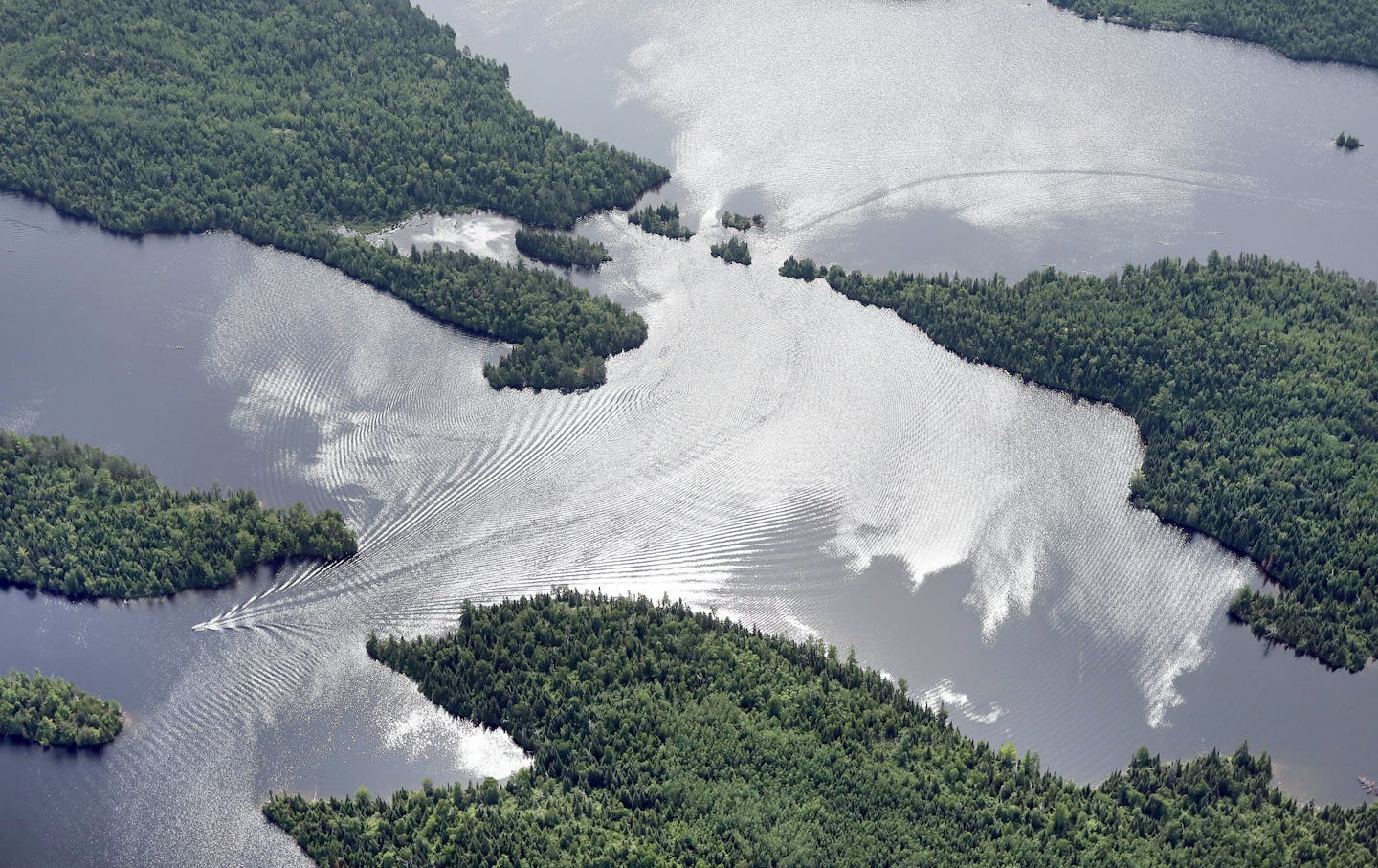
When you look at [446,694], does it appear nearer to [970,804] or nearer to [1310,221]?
[970,804]

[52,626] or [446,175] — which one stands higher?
[446,175]

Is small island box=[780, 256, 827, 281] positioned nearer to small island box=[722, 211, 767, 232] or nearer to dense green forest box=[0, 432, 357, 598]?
small island box=[722, 211, 767, 232]

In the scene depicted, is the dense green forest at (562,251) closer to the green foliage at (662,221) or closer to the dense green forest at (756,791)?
the green foliage at (662,221)

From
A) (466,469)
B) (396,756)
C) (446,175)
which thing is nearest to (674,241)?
(446,175)

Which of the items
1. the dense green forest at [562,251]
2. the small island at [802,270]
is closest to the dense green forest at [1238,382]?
the small island at [802,270]

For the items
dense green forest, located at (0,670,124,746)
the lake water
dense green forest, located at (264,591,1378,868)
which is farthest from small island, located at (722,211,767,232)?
dense green forest, located at (0,670,124,746)

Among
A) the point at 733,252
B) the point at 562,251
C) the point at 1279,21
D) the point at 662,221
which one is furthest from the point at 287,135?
the point at 1279,21
